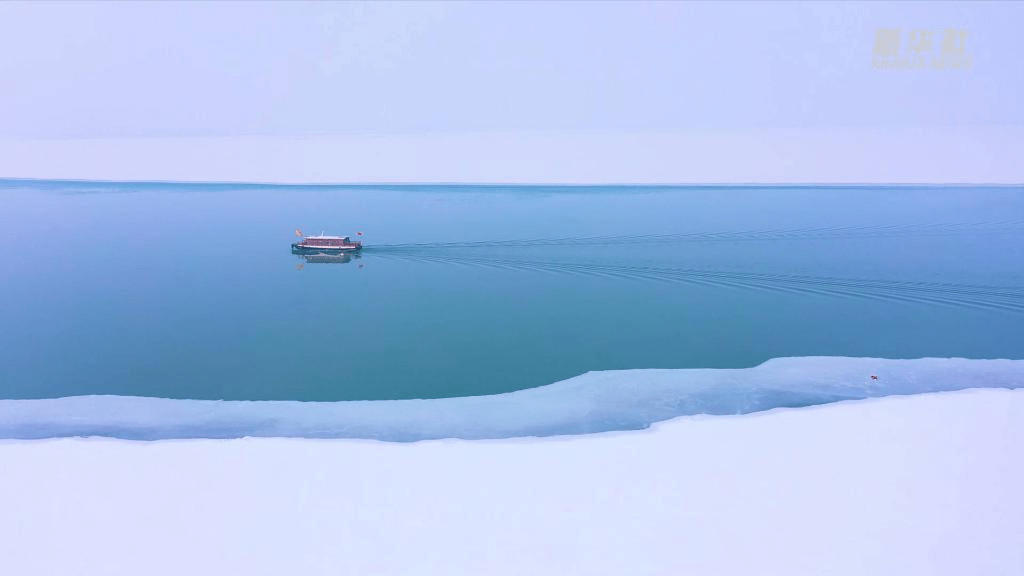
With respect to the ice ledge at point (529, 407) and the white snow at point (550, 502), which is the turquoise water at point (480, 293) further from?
the white snow at point (550, 502)

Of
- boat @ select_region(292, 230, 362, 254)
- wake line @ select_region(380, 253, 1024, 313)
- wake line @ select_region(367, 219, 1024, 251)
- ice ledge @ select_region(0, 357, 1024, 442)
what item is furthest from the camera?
wake line @ select_region(367, 219, 1024, 251)

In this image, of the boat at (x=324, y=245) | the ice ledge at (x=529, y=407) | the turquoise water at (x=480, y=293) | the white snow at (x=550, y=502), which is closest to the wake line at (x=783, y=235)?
the turquoise water at (x=480, y=293)

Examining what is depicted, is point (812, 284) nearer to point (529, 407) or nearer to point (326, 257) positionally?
point (529, 407)

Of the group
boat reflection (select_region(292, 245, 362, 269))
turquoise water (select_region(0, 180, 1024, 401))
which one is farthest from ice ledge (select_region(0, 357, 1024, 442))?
boat reflection (select_region(292, 245, 362, 269))

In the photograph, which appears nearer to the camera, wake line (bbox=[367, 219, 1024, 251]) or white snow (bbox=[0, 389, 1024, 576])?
white snow (bbox=[0, 389, 1024, 576])

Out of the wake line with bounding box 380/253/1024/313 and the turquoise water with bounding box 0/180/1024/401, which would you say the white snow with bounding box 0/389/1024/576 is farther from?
the wake line with bounding box 380/253/1024/313

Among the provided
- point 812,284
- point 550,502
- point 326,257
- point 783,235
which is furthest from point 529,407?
point 783,235
